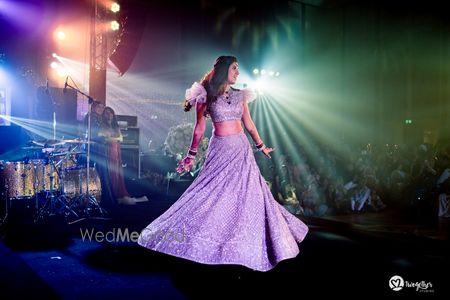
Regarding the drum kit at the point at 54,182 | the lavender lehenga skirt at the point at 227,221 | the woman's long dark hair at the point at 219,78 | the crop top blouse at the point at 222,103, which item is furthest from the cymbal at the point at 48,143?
the woman's long dark hair at the point at 219,78

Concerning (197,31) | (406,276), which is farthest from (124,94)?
(406,276)

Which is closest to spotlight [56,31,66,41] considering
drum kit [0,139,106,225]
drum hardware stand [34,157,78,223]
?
drum kit [0,139,106,225]

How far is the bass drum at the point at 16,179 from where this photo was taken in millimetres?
6348

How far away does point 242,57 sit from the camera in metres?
12.4

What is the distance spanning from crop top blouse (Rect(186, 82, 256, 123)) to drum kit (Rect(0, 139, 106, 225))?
11.1ft

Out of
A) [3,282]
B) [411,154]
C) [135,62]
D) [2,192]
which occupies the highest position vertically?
[135,62]

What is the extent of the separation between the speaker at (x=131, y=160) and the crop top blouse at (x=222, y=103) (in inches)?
242

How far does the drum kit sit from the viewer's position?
6359mm

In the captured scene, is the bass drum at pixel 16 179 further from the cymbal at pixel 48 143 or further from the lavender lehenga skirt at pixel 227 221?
the lavender lehenga skirt at pixel 227 221

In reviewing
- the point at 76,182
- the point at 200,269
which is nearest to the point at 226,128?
the point at 200,269

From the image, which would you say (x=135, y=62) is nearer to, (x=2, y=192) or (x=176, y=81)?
(x=176, y=81)

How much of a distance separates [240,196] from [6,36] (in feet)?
26.6

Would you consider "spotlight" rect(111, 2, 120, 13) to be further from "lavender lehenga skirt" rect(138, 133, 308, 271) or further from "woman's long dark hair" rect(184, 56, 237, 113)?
"lavender lehenga skirt" rect(138, 133, 308, 271)

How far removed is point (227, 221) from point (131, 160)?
6674mm
